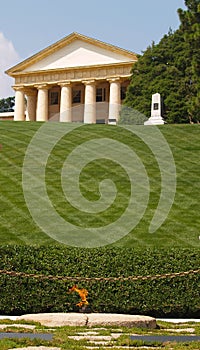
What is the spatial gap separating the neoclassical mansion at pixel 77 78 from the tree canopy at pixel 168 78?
398 inches

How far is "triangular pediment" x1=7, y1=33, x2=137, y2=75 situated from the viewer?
59469 millimetres

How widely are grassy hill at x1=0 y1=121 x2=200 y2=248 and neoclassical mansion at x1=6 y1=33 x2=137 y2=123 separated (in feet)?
115

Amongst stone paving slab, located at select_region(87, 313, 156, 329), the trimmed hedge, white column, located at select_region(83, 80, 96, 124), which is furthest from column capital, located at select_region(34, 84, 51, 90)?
stone paving slab, located at select_region(87, 313, 156, 329)

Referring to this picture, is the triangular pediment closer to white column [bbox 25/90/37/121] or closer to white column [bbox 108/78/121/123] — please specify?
white column [bbox 108/78/121/123]

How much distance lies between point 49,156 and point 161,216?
6377 millimetres

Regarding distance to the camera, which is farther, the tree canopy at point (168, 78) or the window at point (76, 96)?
the window at point (76, 96)

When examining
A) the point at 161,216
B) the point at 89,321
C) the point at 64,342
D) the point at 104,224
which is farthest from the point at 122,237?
the point at 64,342

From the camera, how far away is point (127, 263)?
9516 mm

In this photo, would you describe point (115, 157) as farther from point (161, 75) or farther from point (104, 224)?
point (161, 75)

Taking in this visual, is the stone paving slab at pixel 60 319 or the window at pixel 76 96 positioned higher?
the window at pixel 76 96

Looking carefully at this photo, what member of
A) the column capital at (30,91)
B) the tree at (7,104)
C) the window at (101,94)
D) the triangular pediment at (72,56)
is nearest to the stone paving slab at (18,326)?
the triangular pediment at (72,56)

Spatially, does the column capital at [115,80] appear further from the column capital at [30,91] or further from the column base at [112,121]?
the column capital at [30,91]

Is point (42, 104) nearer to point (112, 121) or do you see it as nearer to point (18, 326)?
point (112, 121)

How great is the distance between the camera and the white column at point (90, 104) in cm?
5975
